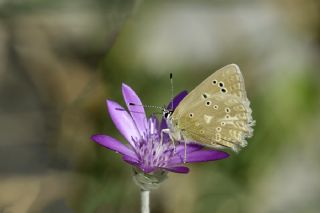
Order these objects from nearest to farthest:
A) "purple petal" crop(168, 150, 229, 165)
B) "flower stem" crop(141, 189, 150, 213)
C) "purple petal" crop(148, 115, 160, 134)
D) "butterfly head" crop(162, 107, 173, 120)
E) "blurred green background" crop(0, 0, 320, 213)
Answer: "flower stem" crop(141, 189, 150, 213)
"purple petal" crop(168, 150, 229, 165)
"butterfly head" crop(162, 107, 173, 120)
"purple petal" crop(148, 115, 160, 134)
"blurred green background" crop(0, 0, 320, 213)

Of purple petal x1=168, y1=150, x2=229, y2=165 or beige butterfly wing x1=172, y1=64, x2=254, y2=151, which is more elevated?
beige butterfly wing x1=172, y1=64, x2=254, y2=151

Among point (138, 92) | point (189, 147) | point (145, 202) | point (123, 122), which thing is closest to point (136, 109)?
point (123, 122)

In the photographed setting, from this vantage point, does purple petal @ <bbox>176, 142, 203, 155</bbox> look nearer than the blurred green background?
Yes

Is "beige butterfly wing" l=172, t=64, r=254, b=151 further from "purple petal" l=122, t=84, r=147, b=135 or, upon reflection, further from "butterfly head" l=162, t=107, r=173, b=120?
"purple petal" l=122, t=84, r=147, b=135

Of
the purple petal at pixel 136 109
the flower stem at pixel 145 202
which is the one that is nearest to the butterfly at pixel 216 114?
the purple petal at pixel 136 109

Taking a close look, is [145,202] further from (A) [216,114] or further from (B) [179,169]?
(A) [216,114]

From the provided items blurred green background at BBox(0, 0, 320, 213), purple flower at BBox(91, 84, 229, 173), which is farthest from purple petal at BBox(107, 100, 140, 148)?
blurred green background at BBox(0, 0, 320, 213)

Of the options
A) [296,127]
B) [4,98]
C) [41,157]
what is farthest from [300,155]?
[4,98]

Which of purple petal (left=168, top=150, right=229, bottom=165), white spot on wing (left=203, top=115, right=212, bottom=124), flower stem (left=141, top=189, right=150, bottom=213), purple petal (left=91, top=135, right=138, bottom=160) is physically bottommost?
flower stem (left=141, top=189, right=150, bottom=213)
